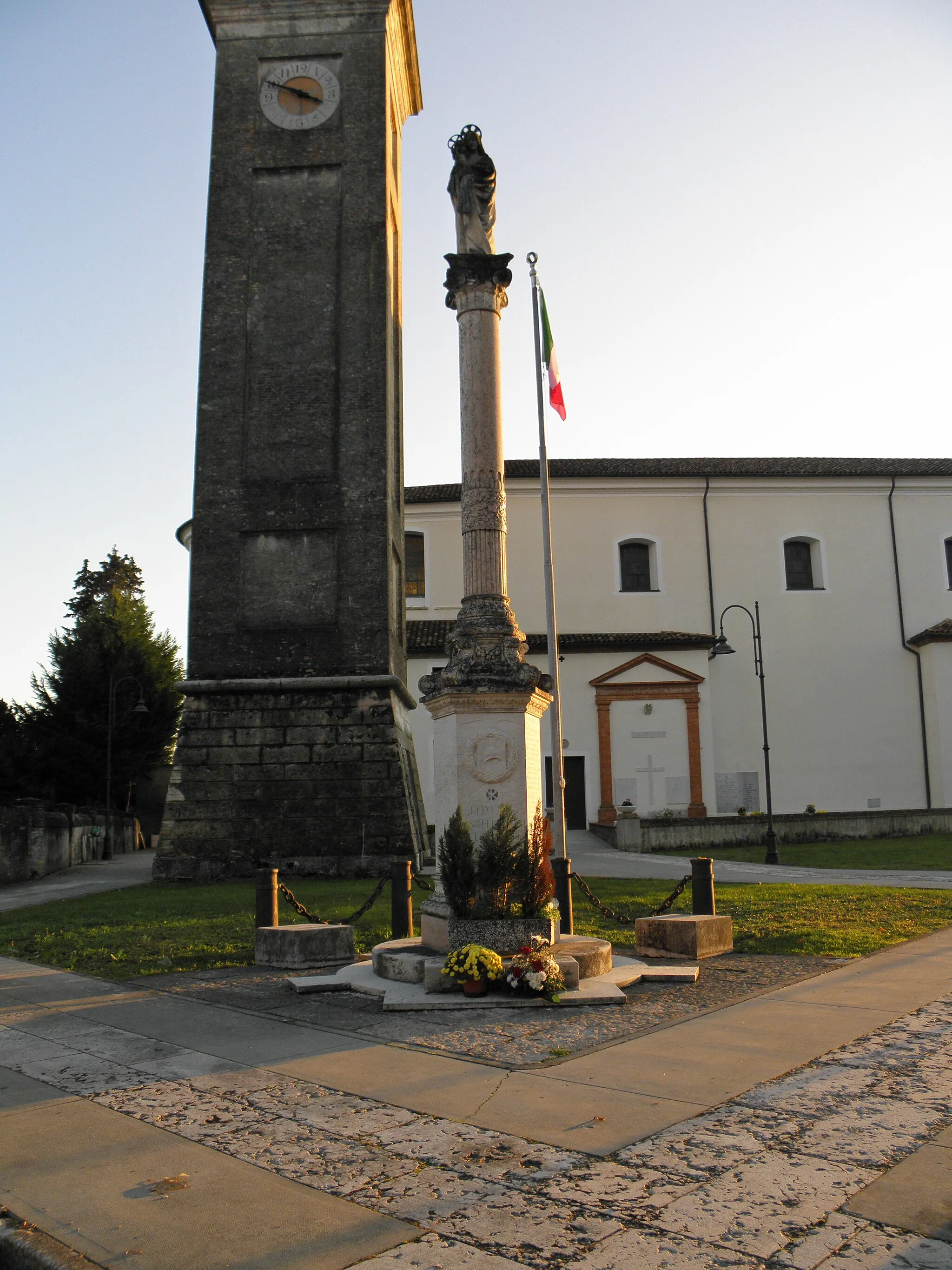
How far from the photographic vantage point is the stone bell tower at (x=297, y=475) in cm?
2089

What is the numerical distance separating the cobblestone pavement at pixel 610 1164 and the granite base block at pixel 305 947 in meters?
3.74

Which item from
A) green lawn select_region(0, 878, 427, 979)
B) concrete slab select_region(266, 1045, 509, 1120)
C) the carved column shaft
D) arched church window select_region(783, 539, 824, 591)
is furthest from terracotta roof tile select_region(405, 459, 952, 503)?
concrete slab select_region(266, 1045, 509, 1120)

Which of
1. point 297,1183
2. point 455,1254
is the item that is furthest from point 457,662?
point 455,1254

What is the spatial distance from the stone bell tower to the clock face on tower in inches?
1.8

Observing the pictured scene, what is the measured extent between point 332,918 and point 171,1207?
29.3 feet

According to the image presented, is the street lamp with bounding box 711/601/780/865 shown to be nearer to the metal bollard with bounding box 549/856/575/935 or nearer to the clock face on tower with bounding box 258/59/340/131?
the metal bollard with bounding box 549/856/575/935

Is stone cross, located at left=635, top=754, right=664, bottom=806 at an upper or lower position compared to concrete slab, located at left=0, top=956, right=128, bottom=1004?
upper

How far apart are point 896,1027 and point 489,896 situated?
3.26 metres

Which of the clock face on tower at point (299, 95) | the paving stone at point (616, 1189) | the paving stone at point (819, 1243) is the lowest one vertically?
the paving stone at point (819, 1243)

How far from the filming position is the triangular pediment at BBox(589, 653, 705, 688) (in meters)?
33.0

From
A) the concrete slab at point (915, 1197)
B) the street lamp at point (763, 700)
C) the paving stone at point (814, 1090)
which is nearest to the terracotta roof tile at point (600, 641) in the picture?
the street lamp at point (763, 700)

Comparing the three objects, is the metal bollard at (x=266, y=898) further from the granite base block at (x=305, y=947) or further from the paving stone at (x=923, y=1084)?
the paving stone at (x=923, y=1084)

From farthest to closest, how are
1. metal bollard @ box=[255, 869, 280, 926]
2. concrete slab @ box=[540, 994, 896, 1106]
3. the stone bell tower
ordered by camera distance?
the stone bell tower → metal bollard @ box=[255, 869, 280, 926] → concrete slab @ box=[540, 994, 896, 1106]

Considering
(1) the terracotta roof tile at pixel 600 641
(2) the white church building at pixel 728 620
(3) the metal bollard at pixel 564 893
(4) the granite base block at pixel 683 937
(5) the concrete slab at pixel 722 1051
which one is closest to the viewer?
(5) the concrete slab at pixel 722 1051
